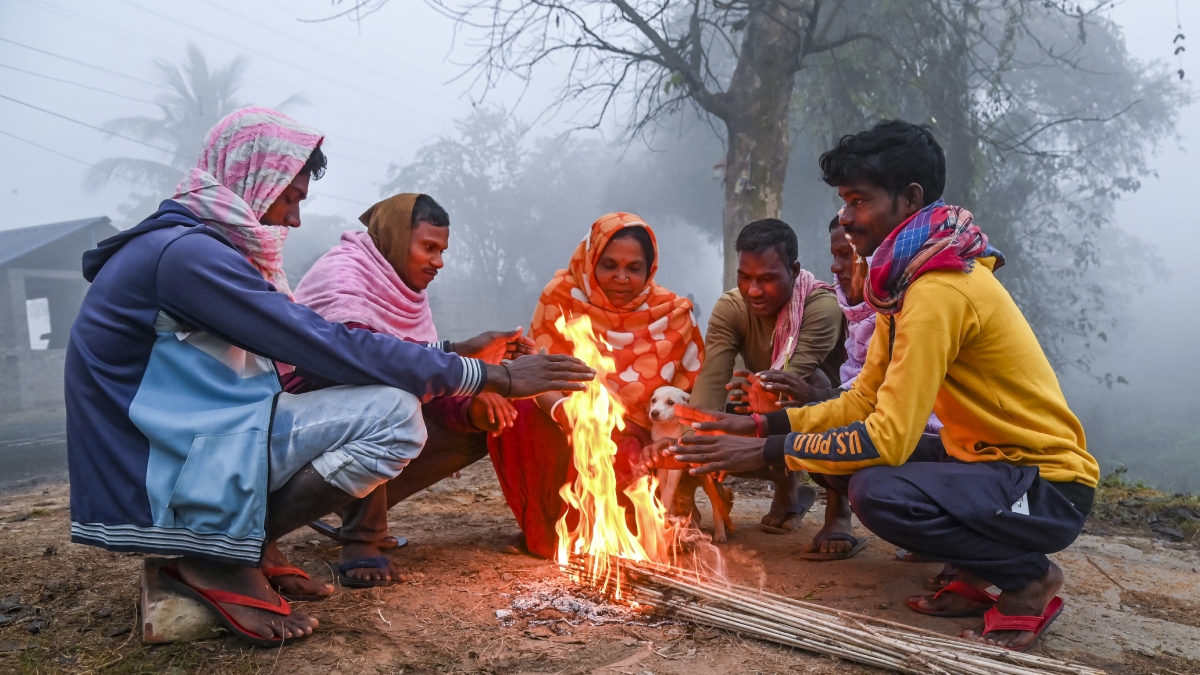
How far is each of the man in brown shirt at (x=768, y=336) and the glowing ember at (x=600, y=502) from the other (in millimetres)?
761

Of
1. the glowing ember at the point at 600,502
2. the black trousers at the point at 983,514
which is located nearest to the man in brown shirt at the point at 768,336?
the glowing ember at the point at 600,502

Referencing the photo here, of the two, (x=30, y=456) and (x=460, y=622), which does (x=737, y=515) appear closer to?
(x=460, y=622)

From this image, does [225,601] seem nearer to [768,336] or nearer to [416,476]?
[416,476]

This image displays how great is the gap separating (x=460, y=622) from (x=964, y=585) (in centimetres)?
202

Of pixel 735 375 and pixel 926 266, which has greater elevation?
pixel 926 266

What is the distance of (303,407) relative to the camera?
106 inches

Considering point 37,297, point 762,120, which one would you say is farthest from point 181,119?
point 762,120

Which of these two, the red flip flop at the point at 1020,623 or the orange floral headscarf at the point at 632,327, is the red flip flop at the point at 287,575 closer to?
the orange floral headscarf at the point at 632,327

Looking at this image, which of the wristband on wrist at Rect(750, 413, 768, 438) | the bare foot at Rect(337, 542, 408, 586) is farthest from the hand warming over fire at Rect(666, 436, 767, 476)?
the bare foot at Rect(337, 542, 408, 586)

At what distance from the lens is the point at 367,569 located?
3379 mm

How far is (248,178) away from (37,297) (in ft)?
67.6

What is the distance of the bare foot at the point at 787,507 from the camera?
4.61 m

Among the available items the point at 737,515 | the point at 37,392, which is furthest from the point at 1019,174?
the point at 37,392

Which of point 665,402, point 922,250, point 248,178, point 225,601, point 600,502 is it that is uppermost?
point 248,178
